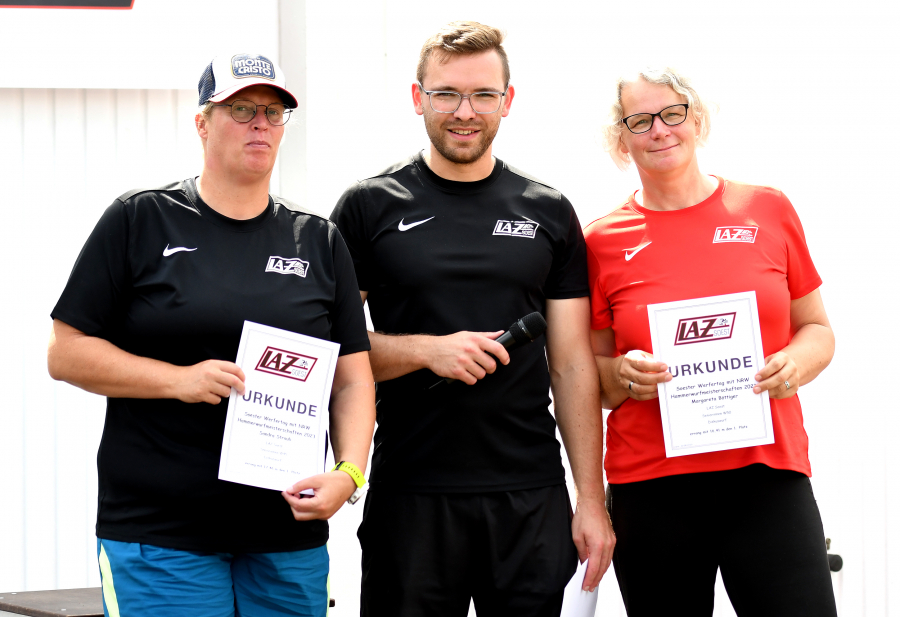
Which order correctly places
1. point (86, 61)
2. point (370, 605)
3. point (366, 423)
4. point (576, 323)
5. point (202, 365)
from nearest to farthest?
point (202, 365) < point (366, 423) < point (370, 605) < point (576, 323) < point (86, 61)

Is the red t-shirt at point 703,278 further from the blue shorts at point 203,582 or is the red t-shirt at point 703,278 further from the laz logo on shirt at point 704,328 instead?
the blue shorts at point 203,582

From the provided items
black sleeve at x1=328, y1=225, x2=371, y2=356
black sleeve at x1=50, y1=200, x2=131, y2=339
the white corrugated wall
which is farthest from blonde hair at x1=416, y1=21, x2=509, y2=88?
the white corrugated wall

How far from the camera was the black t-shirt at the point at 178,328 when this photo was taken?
2109mm

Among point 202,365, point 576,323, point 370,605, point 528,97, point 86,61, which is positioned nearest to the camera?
point 202,365

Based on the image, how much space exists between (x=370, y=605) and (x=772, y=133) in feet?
9.35

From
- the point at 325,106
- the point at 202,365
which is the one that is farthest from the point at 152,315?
the point at 325,106

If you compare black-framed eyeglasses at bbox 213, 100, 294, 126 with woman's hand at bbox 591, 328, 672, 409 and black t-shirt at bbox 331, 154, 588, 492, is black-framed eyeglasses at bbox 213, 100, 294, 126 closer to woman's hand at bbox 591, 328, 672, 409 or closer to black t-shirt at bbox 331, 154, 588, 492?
black t-shirt at bbox 331, 154, 588, 492

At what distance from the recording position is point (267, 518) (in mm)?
2199

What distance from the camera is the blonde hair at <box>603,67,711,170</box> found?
263 cm

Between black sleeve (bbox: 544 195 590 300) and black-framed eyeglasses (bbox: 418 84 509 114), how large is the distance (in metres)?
0.39

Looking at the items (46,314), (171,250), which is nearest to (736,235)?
(171,250)

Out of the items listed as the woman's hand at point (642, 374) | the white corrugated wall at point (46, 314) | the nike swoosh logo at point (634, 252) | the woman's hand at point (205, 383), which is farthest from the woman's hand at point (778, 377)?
the white corrugated wall at point (46, 314)

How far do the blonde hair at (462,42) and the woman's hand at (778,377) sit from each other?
3.83ft

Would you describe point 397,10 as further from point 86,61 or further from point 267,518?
point 267,518
